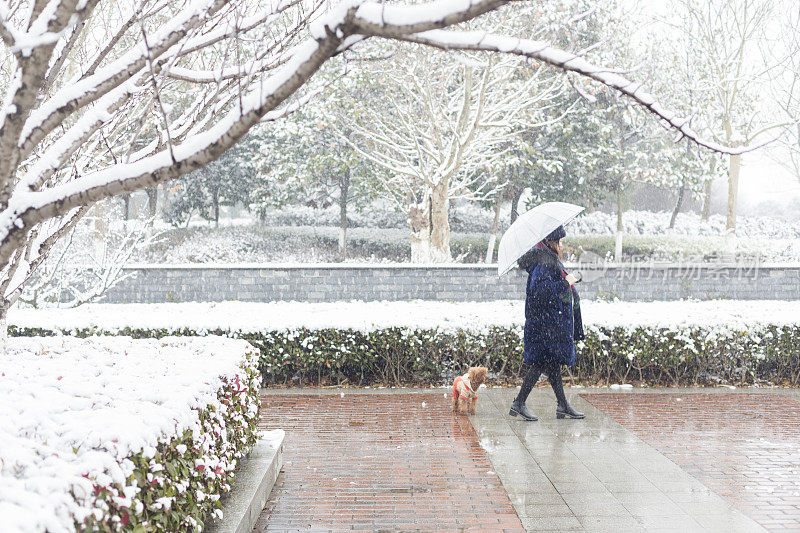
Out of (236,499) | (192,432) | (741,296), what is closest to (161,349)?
(236,499)

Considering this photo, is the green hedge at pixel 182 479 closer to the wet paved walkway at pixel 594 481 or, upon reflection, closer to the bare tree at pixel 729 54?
the wet paved walkway at pixel 594 481

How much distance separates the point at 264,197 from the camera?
25.7 meters

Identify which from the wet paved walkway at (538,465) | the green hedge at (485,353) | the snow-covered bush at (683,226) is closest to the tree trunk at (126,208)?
the snow-covered bush at (683,226)

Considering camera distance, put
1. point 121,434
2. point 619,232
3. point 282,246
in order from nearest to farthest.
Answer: point 121,434 → point 619,232 → point 282,246

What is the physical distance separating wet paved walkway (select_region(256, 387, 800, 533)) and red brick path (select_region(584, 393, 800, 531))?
16mm

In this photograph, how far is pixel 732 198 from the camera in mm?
21391

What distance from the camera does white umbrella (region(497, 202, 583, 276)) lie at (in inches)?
251

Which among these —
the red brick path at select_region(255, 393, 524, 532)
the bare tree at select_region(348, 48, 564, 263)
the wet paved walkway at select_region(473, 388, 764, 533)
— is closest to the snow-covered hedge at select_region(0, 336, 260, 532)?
the red brick path at select_region(255, 393, 524, 532)

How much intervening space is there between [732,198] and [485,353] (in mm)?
15881

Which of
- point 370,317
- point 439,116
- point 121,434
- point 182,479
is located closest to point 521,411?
point 370,317

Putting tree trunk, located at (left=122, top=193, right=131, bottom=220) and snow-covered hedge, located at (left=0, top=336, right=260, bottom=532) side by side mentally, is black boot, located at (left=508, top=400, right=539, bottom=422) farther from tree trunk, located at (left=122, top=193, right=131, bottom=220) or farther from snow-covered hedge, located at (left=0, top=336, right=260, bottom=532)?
tree trunk, located at (left=122, top=193, right=131, bottom=220)

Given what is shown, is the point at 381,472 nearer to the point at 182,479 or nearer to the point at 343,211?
the point at 182,479

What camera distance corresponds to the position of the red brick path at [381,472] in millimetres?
4367

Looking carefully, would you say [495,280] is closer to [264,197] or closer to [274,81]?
[274,81]
